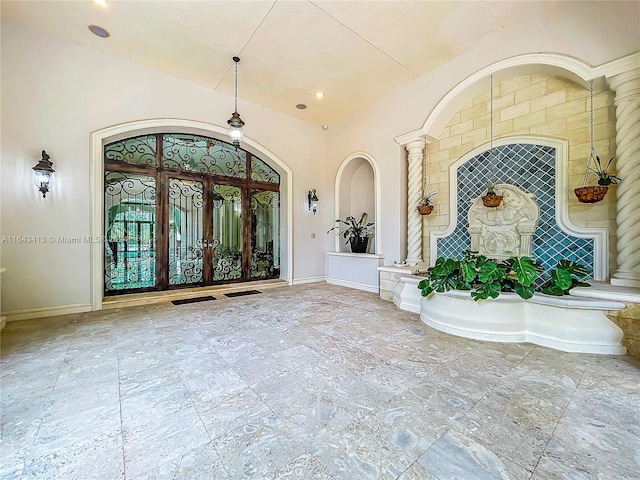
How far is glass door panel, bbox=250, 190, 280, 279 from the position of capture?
20.3 feet

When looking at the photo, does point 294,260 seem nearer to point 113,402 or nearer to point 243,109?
point 243,109

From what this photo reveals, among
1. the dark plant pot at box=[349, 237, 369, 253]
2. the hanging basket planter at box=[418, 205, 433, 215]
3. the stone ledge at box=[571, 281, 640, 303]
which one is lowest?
the stone ledge at box=[571, 281, 640, 303]

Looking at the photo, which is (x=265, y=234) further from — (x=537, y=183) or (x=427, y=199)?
(x=537, y=183)

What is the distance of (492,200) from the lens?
12.8 ft

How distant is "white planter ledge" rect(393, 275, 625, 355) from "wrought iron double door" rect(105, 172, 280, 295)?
407 centimetres

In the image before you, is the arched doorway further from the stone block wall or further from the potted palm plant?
the stone block wall

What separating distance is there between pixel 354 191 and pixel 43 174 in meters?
5.57

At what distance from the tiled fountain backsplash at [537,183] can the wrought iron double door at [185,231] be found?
13.6 ft

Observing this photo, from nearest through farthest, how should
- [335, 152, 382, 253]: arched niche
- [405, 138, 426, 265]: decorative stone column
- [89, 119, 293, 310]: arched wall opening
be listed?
[89, 119, 293, 310]: arched wall opening
[405, 138, 426, 265]: decorative stone column
[335, 152, 382, 253]: arched niche

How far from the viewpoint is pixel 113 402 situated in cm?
181

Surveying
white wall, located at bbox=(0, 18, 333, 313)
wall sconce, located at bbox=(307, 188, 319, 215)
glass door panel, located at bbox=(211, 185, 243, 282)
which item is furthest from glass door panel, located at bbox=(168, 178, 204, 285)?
wall sconce, located at bbox=(307, 188, 319, 215)

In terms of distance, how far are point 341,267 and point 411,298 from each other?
232 cm

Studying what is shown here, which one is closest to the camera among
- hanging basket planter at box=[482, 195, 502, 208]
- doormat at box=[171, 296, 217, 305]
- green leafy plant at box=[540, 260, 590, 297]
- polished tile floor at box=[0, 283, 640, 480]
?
polished tile floor at box=[0, 283, 640, 480]

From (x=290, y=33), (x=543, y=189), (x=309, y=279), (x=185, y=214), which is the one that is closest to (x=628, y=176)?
(x=543, y=189)
